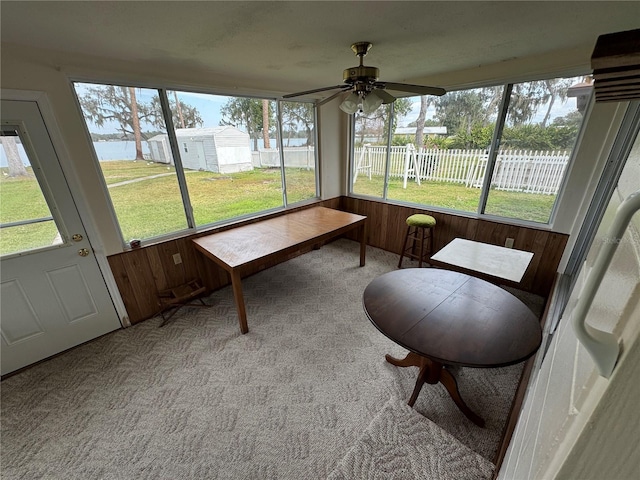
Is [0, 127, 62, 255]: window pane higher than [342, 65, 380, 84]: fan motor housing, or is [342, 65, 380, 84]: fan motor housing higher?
[342, 65, 380, 84]: fan motor housing

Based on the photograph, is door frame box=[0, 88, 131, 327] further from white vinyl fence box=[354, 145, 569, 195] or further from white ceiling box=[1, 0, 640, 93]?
white vinyl fence box=[354, 145, 569, 195]

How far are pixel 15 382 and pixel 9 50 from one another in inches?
93.9

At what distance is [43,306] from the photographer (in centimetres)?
212

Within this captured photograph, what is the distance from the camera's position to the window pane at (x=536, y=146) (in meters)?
2.41

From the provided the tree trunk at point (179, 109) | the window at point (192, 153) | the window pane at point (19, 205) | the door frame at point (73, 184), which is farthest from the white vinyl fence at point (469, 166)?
the window pane at point (19, 205)

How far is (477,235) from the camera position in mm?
3135

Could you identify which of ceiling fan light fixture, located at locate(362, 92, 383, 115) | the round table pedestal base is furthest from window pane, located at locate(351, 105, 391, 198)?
the round table pedestal base

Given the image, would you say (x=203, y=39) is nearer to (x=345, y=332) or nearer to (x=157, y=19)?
(x=157, y=19)

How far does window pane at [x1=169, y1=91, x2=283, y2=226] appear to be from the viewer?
2.70 metres

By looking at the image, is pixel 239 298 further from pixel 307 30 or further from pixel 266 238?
pixel 307 30

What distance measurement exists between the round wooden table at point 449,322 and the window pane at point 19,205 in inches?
101

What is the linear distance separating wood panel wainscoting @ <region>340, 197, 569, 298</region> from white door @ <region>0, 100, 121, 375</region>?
343 cm

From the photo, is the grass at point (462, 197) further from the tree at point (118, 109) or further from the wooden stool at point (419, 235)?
the tree at point (118, 109)

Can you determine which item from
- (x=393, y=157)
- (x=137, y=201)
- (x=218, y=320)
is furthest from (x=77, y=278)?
(x=393, y=157)
